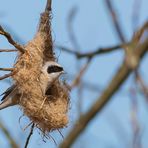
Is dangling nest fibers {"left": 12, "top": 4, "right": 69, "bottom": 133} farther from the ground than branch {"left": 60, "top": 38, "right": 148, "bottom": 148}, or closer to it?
closer to it

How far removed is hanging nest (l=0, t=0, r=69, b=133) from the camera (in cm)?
376

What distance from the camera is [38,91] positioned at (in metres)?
3.83

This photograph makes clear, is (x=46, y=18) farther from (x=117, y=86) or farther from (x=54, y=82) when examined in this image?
(x=117, y=86)

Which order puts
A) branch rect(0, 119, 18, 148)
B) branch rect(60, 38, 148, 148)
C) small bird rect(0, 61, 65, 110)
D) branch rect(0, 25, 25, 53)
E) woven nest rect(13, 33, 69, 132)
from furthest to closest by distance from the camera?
small bird rect(0, 61, 65, 110)
woven nest rect(13, 33, 69, 132)
branch rect(0, 25, 25, 53)
branch rect(0, 119, 18, 148)
branch rect(60, 38, 148, 148)

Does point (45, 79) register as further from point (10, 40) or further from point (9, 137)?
point (9, 137)

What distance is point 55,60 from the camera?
13.7 ft

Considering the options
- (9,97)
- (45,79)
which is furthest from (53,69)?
(9,97)

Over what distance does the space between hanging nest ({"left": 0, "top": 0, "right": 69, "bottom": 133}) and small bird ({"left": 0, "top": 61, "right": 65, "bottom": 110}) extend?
31 millimetres

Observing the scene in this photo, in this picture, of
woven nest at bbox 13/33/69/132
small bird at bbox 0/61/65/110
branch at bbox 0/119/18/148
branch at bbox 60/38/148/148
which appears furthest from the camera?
small bird at bbox 0/61/65/110

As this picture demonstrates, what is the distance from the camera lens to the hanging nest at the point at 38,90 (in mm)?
3760

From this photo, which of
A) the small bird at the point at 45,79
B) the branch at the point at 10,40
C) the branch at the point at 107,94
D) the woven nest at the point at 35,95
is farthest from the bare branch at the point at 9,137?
the small bird at the point at 45,79

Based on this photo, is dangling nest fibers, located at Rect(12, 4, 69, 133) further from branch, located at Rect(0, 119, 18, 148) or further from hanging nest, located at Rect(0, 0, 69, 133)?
branch, located at Rect(0, 119, 18, 148)

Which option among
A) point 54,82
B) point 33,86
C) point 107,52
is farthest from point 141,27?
point 54,82

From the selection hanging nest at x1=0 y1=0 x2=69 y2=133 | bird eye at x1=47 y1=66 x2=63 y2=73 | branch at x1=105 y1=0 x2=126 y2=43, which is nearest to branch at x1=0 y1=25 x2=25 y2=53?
hanging nest at x1=0 y1=0 x2=69 y2=133
